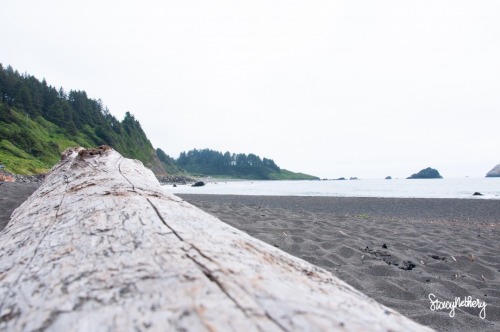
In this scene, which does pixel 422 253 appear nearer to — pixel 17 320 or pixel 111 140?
pixel 17 320

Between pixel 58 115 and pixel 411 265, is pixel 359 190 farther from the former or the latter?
pixel 58 115

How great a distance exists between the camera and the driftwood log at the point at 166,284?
31.7 inches

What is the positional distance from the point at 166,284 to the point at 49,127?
6951cm

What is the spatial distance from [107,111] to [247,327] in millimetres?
100156

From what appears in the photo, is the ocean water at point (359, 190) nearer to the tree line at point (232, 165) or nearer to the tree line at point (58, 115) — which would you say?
the tree line at point (58, 115)

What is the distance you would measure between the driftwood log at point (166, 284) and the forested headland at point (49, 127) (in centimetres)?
3333

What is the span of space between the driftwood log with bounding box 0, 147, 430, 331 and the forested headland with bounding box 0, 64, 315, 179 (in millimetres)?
33331

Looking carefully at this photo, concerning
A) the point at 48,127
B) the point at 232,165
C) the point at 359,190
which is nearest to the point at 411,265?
the point at 359,190

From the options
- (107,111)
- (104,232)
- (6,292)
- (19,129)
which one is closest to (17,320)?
→ (6,292)

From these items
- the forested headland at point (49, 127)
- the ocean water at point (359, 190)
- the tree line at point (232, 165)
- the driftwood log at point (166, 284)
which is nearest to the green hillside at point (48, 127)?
the forested headland at point (49, 127)

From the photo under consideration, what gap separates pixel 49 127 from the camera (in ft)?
190

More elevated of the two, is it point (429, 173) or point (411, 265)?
point (429, 173)

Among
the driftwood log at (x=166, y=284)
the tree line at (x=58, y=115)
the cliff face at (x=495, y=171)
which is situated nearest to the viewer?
the driftwood log at (x=166, y=284)

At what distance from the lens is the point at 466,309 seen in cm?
282
